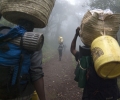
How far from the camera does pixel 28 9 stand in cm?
207

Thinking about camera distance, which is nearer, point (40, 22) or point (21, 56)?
point (21, 56)

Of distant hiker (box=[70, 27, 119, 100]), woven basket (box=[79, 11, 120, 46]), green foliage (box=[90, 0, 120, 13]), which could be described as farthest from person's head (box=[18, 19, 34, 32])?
Result: green foliage (box=[90, 0, 120, 13])

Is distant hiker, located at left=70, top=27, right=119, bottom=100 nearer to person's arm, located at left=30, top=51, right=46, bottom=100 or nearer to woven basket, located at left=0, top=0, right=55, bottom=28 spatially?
person's arm, located at left=30, top=51, right=46, bottom=100

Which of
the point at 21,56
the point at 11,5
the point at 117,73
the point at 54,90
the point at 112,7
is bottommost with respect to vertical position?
the point at 54,90

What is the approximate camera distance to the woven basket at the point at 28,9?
2074 millimetres

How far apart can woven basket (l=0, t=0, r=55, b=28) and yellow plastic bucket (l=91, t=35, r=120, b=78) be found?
862 mm

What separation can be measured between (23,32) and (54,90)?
534 cm

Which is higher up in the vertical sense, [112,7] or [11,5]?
[112,7]

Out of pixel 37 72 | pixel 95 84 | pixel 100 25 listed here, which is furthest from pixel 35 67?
pixel 100 25

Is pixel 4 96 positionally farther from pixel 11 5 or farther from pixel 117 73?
pixel 117 73

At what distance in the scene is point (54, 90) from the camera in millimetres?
6762

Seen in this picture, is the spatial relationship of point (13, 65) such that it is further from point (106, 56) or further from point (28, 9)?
point (106, 56)

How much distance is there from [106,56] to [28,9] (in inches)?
47.6

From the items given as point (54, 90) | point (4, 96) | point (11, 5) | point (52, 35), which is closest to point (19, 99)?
point (4, 96)
